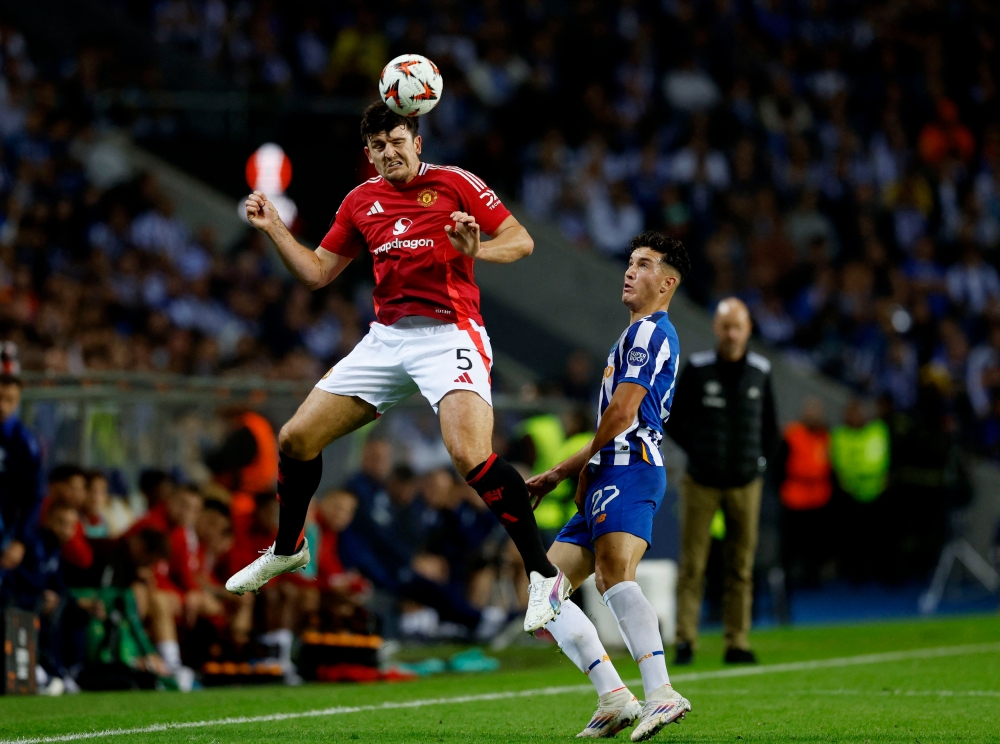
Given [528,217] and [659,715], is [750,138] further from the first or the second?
[659,715]

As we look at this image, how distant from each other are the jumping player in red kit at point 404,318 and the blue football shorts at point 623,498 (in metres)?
0.33

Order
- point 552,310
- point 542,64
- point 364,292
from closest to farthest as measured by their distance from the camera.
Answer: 1. point 364,292
2. point 552,310
3. point 542,64

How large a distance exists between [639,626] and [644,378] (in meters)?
1.06

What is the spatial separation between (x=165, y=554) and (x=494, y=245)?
4558 millimetres

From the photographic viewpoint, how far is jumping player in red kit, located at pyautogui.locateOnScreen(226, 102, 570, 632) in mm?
6648

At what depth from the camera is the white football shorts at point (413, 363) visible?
21.9 ft

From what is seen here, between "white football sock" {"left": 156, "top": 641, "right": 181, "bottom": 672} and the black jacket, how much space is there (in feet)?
12.7

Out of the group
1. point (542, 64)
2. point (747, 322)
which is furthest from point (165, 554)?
point (542, 64)

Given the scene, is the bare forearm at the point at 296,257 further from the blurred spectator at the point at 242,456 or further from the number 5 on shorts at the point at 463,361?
the blurred spectator at the point at 242,456

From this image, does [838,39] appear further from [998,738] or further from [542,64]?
[998,738]

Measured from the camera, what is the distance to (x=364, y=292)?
18.2 metres

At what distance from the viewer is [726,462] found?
10.5 metres

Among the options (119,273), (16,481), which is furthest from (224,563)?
(119,273)

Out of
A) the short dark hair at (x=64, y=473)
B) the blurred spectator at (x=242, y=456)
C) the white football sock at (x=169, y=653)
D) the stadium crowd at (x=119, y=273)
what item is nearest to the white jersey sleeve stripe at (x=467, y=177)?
the short dark hair at (x=64, y=473)
